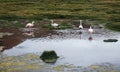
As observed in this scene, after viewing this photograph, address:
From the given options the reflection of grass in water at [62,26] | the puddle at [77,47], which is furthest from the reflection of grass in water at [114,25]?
the reflection of grass in water at [62,26]

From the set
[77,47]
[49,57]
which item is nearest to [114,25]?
[77,47]

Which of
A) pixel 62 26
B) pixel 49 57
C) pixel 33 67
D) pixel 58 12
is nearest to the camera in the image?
pixel 33 67

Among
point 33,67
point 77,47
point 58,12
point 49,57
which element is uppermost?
point 33,67

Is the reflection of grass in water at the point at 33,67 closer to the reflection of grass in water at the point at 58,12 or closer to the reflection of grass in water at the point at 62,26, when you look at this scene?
the reflection of grass in water at the point at 62,26

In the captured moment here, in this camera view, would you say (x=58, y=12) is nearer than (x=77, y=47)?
No

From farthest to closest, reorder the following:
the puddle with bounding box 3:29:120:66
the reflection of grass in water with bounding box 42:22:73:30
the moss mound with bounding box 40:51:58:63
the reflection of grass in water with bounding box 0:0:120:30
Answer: the reflection of grass in water with bounding box 0:0:120:30 → the reflection of grass in water with bounding box 42:22:73:30 → the puddle with bounding box 3:29:120:66 → the moss mound with bounding box 40:51:58:63

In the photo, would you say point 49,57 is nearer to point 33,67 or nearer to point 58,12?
point 33,67

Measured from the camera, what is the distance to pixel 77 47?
34.0 meters

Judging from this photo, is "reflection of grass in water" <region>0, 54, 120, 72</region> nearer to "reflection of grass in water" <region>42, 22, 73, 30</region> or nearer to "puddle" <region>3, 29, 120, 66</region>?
"puddle" <region>3, 29, 120, 66</region>

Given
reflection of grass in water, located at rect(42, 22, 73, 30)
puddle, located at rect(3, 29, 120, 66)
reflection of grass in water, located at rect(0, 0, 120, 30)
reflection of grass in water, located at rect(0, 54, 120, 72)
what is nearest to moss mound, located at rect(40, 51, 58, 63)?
puddle, located at rect(3, 29, 120, 66)

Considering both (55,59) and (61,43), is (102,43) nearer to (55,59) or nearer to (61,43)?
(61,43)

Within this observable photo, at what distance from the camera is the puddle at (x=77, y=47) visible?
29298 millimetres

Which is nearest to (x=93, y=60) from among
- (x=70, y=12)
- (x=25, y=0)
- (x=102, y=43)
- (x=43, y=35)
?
(x=102, y=43)

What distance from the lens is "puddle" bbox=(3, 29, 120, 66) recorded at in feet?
96.1
